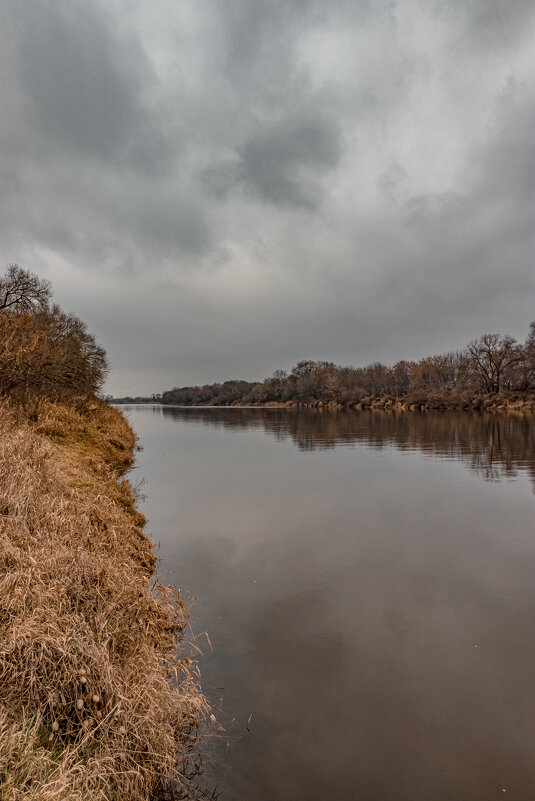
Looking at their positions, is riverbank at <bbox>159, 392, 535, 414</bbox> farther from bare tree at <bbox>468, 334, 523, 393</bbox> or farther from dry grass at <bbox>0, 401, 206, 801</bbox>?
dry grass at <bbox>0, 401, 206, 801</bbox>

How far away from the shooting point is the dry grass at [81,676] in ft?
9.19

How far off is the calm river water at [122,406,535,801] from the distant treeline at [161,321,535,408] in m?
54.9

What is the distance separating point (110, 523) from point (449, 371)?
91424mm

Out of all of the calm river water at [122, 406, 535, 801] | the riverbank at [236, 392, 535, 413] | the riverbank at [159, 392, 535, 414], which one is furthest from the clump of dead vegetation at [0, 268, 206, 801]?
the riverbank at [236, 392, 535, 413]

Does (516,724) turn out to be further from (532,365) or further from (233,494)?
(532,365)

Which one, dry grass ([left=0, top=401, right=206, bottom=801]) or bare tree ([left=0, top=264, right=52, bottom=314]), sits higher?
bare tree ([left=0, top=264, right=52, bottom=314])

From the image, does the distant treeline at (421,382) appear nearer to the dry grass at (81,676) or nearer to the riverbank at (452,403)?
the riverbank at (452,403)

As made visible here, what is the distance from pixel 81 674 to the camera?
3316 mm

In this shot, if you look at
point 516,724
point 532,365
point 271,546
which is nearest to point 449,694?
point 516,724

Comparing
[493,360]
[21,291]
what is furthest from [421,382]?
[21,291]

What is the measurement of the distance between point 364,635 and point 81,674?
358 cm

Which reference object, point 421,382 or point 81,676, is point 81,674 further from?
point 421,382

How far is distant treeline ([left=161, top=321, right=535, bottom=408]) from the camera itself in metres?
63.4

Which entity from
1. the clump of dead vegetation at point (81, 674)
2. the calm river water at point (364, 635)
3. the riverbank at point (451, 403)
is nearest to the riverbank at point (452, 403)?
the riverbank at point (451, 403)
